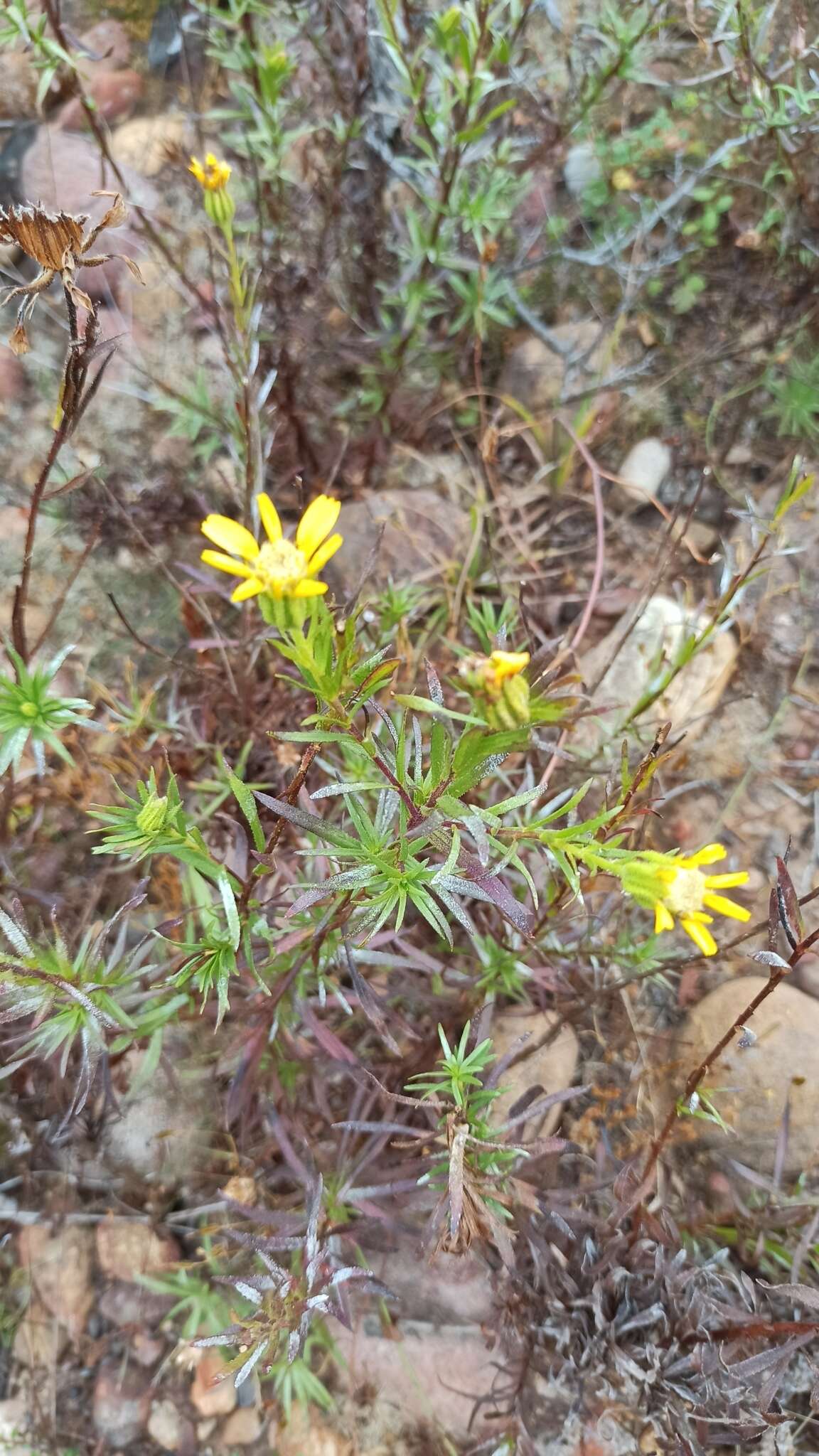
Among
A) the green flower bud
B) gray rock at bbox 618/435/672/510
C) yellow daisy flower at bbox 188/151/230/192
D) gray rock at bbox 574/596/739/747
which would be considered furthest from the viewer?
gray rock at bbox 618/435/672/510

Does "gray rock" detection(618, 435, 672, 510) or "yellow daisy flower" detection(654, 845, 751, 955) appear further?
"gray rock" detection(618, 435, 672, 510)

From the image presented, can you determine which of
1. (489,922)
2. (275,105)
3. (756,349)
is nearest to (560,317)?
(756,349)

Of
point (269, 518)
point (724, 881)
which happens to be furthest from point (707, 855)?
point (269, 518)

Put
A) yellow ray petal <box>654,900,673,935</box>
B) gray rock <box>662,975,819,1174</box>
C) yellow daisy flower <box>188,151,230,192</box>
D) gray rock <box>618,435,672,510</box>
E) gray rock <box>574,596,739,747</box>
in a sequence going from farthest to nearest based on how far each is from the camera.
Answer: gray rock <box>618,435,672,510</box>
gray rock <box>574,596,739,747</box>
gray rock <box>662,975,819,1174</box>
yellow daisy flower <box>188,151,230,192</box>
yellow ray petal <box>654,900,673,935</box>

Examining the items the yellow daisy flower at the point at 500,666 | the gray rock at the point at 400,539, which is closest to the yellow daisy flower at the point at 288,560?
the yellow daisy flower at the point at 500,666

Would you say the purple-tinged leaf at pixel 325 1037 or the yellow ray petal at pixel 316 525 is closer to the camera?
the yellow ray petal at pixel 316 525

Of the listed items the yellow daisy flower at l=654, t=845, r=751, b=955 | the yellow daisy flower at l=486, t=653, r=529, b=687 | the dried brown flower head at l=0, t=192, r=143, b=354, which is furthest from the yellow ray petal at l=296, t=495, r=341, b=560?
the yellow daisy flower at l=654, t=845, r=751, b=955

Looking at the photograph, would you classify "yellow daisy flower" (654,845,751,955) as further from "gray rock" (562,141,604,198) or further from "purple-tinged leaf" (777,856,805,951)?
"gray rock" (562,141,604,198)

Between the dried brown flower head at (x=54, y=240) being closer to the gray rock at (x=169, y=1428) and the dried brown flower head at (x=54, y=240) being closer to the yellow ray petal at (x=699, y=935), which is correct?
Answer: the yellow ray petal at (x=699, y=935)
